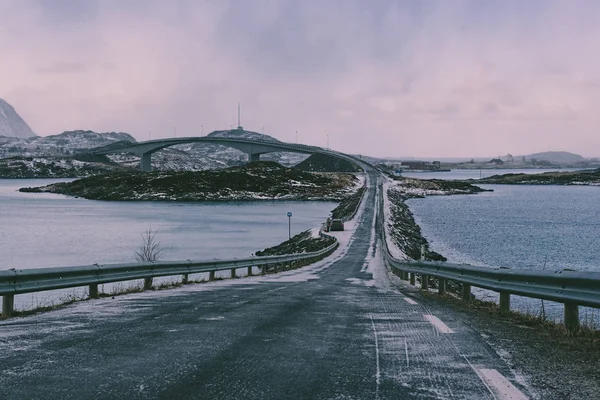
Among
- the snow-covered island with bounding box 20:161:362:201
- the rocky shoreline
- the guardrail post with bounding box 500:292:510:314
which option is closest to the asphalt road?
the guardrail post with bounding box 500:292:510:314

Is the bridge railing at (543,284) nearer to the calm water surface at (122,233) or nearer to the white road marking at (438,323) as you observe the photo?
the white road marking at (438,323)

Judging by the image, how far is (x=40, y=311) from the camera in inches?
406

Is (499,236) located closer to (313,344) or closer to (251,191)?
(313,344)

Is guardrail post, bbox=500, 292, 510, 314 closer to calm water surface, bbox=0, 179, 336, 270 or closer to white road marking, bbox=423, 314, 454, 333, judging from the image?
white road marking, bbox=423, 314, 454, 333

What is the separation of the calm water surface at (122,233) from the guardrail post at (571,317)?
3807 cm

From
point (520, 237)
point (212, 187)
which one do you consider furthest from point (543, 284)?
point (212, 187)

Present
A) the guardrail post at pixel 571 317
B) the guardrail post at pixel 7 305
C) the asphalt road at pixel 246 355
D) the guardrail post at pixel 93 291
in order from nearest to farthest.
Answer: the asphalt road at pixel 246 355 < the guardrail post at pixel 571 317 < the guardrail post at pixel 7 305 < the guardrail post at pixel 93 291

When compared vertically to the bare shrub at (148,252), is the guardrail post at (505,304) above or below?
above

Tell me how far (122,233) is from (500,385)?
65943 mm

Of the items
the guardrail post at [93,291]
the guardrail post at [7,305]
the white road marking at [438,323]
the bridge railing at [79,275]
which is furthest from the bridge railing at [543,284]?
the guardrail post at [7,305]

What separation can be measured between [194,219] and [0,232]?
3101 cm

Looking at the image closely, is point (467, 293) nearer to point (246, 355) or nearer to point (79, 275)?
point (246, 355)

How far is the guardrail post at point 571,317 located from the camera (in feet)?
26.1

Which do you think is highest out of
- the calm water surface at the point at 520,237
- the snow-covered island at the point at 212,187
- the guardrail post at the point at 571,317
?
the snow-covered island at the point at 212,187
